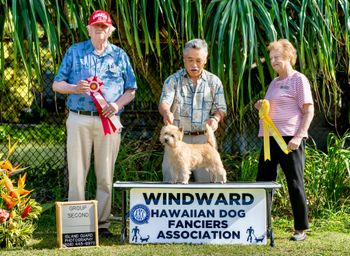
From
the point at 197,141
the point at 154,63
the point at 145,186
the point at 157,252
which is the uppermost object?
the point at 154,63

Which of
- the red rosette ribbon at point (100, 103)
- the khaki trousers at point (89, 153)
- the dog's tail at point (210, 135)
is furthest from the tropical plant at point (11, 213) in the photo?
the dog's tail at point (210, 135)

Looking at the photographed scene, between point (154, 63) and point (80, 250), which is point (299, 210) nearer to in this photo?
point (80, 250)

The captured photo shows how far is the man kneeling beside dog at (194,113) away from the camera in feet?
15.1

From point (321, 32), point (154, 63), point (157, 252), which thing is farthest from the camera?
point (154, 63)

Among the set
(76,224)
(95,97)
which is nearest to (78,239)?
(76,224)

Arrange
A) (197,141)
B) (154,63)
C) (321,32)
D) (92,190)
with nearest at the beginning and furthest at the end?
(197,141) → (321,32) → (92,190) → (154,63)

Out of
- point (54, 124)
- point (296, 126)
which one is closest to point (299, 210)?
point (296, 126)

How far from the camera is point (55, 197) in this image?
629 centimetres

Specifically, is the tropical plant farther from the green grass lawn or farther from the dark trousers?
the dark trousers

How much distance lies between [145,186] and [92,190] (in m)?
1.47

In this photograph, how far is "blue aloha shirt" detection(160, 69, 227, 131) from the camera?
15.5 ft

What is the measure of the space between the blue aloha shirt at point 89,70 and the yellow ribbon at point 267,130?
106cm

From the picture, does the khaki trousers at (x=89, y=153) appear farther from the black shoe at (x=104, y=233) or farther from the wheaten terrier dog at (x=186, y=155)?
the wheaten terrier dog at (x=186, y=155)

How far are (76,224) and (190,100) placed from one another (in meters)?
1.19
